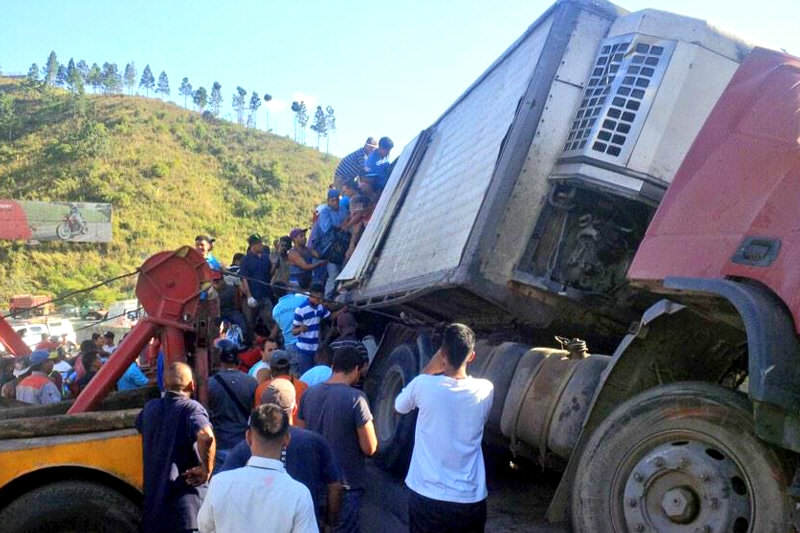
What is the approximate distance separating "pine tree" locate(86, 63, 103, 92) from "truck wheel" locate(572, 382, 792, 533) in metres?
90.9

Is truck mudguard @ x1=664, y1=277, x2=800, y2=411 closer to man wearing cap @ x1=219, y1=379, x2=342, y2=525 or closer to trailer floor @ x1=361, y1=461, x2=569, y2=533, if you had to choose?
man wearing cap @ x1=219, y1=379, x2=342, y2=525

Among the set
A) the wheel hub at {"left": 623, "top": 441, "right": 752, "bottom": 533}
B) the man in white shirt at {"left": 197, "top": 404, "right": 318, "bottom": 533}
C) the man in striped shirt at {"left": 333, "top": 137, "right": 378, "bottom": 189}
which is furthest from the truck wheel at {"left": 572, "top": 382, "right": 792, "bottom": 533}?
the man in striped shirt at {"left": 333, "top": 137, "right": 378, "bottom": 189}

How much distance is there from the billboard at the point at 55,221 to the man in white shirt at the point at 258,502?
50.8 metres

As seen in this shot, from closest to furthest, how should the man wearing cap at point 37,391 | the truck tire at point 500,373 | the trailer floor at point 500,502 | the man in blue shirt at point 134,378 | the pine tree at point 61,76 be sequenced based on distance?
the trailer floor at point 500,502
the truck tire at point 500,373
the man in blue shirt at point 134,378
the man wearing cap at point 37,391
the pine tree at point 61,76

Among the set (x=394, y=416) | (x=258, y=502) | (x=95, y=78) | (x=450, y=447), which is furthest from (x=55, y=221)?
(x=258, y=502)

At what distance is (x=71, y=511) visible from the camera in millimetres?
3967

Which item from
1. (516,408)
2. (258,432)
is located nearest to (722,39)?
(516,408)

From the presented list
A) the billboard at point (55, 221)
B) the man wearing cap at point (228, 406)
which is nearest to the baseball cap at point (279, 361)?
the man wearing cap at point (228, 406)

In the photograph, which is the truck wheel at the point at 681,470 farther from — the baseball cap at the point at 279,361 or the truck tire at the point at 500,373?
the baseball cap at the point at 279,361

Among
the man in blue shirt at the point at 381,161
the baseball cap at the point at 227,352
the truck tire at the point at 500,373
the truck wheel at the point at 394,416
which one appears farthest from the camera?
the man in blue shirt at the point at 381,161

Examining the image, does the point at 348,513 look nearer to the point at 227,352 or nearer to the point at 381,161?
the point at 227,352

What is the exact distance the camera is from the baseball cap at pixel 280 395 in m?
3.67

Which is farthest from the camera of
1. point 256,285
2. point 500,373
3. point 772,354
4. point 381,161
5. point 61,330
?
point 61,330

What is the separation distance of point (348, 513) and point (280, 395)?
0.70 meters
